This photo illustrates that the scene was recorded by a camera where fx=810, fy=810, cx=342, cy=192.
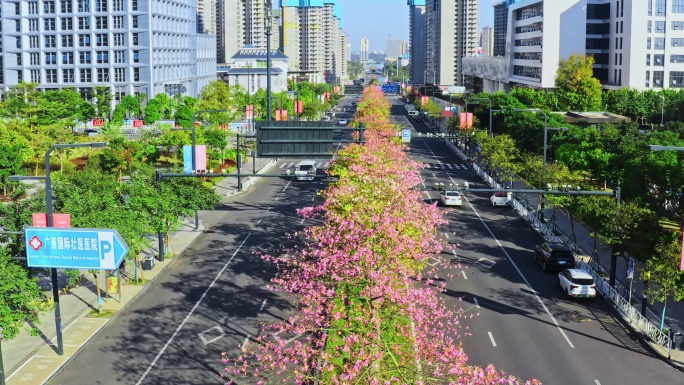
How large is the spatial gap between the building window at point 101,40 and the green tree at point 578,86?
78662 millimetres

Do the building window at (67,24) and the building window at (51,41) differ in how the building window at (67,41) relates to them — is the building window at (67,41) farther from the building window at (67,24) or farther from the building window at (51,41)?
the building window at (51,41)

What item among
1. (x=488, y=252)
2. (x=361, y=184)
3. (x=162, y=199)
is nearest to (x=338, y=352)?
(x=361, y=184)

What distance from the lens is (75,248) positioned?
2891 cm

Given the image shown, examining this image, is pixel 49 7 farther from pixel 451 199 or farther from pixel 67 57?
pixel 451 199

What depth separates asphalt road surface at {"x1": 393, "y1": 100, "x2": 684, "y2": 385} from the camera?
1178 inches

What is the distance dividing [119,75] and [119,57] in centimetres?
319

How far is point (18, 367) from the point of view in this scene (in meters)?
30.4

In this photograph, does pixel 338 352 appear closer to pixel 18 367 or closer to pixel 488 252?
pixel 18 367

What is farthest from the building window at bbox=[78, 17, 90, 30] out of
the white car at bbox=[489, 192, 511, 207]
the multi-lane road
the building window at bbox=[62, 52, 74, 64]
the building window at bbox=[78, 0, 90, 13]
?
the white car at bbox=[489, 192, 511, 207]

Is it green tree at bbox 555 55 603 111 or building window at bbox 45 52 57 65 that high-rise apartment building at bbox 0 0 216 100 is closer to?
building window at bbox 45 52 57 65

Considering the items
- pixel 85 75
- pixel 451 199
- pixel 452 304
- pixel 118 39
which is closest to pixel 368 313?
pixel 452 304

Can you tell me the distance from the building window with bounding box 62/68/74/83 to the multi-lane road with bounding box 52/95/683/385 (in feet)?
332

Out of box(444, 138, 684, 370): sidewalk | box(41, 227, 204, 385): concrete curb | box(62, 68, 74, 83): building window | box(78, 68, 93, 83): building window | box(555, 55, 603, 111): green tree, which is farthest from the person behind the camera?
box(62, 68, 74, 83): building window

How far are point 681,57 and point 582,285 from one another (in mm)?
92436
